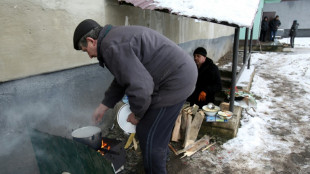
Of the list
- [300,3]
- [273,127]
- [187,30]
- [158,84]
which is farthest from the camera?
[300,3]

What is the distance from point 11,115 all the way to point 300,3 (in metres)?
28.3

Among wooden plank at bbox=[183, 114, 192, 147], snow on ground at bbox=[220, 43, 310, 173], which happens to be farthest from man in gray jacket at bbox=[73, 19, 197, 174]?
snow on ground at bbox=[220, 43, 310, 173]

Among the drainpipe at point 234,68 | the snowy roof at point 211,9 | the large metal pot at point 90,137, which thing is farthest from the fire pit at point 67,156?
the drainpipe at point 234,68

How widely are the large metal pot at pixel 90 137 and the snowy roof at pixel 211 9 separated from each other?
2.17 metres

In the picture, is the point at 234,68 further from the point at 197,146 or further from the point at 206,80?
the point at 197,146

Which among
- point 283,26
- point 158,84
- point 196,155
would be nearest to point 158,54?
point 158,84

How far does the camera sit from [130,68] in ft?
6.04

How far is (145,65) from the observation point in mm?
2074

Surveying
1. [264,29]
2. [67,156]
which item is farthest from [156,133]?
[264,29]

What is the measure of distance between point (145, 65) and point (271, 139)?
3507 mm

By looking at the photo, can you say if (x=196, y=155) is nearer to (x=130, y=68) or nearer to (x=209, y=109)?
(x=209, y=109)

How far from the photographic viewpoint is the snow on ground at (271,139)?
137 inches

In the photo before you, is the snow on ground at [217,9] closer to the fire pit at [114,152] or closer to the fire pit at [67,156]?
the fire pit at [114,152]

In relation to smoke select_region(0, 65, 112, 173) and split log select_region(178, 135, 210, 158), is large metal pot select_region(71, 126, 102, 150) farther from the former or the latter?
split log select_region(178, 135, 210, 158)
